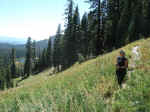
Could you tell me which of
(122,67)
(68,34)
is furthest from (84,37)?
(122,67)

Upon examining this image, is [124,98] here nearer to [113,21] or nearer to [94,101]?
[94,101]

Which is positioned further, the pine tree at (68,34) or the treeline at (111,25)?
the pine tree at (68,34)

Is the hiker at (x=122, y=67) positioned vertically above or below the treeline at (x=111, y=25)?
below

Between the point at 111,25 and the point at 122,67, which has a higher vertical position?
the point at 111,25

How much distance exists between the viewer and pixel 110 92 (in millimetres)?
5535

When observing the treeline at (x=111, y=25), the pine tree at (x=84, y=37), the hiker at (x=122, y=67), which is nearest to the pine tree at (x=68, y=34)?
the treeline at (x=111, y=25)

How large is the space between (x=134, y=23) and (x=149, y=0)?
504 centimetres

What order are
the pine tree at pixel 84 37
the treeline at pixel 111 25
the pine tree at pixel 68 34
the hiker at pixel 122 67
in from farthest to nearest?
the pine tree at pixel 84 37, the pine tree at pixel 68 34, the treeline at pixel 111 25, the hiker at pixel 122 67

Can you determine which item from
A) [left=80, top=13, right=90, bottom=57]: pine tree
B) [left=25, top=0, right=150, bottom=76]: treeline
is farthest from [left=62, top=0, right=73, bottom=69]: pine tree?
[left=80, top=13, right=90, bottom=57]: pine tree

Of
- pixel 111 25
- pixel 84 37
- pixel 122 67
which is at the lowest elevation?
pixel 122 67

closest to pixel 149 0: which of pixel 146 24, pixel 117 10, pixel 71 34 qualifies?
pixel 146 24

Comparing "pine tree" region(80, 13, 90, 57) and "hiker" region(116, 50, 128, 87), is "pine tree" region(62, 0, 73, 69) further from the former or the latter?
"hiker" region(116, 50, 128, 87)

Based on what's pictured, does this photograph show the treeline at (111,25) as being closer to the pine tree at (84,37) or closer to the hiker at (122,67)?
the pine tree at (84,37)

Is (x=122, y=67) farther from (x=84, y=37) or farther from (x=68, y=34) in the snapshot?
(x=84, y=37)
